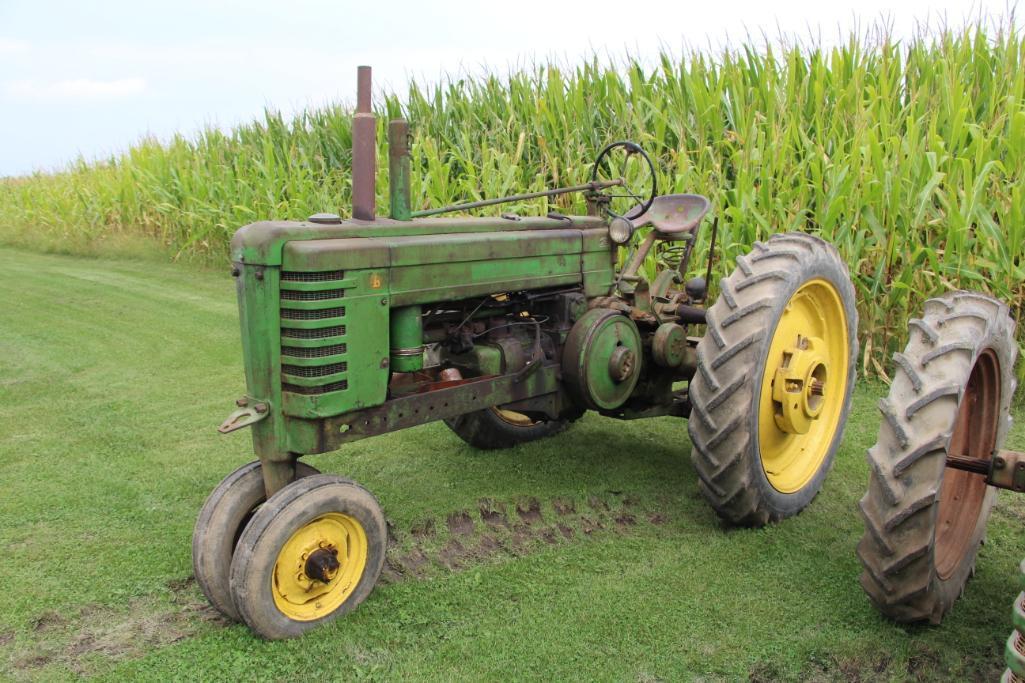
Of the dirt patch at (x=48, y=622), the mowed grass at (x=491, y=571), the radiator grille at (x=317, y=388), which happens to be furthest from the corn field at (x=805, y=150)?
the dirt patch at (x=48, y=622)

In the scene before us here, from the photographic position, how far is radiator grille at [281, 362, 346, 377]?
8.97 feet

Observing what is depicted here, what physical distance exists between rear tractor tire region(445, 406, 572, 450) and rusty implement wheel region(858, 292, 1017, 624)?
1853 millimetres

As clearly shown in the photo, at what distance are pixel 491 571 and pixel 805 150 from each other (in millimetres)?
4272

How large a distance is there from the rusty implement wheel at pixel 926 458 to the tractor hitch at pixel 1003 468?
0.28ft

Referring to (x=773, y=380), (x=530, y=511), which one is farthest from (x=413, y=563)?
(x=773, y=380)

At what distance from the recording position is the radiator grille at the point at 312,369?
273 centimetres

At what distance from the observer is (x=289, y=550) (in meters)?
2.66

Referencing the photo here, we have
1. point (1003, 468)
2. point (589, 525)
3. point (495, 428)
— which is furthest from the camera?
point (495, 428)

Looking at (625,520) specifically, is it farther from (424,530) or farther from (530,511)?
(424,530)

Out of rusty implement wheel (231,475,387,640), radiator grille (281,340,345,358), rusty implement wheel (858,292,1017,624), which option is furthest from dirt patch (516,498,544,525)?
rusty implement wheel (858,292,1017,624)

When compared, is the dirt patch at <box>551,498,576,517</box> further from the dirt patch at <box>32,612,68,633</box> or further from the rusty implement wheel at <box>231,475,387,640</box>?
the dirt patch at <box>32,612,68,633</box>

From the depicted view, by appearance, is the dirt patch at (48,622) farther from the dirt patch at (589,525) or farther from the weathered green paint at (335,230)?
the dirt patch at (589,525)

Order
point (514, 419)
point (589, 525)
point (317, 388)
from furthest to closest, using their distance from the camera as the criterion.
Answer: point (514, 419), point (589, 525), point (317, 388)

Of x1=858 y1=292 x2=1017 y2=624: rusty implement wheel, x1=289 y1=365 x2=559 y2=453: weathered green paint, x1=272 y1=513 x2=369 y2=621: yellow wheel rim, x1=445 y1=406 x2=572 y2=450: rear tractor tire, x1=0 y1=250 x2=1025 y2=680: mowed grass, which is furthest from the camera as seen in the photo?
x1=445 y1=406 x2=572 y2=450: rear tractor tire
